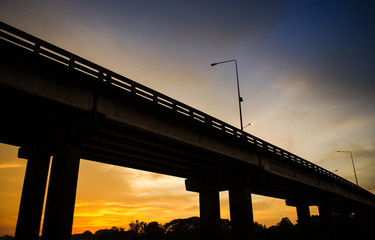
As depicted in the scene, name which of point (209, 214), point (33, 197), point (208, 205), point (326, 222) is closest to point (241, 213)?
point (209, 214)

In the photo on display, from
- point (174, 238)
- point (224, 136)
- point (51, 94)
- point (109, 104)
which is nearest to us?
point (51, 94)

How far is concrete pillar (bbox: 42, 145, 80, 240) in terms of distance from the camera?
14602mm

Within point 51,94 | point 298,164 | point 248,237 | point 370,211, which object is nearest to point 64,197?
point 51,94

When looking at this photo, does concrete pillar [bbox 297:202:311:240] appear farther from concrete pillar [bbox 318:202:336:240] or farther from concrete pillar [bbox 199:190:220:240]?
concrete pillar [bbox 199:190:220:240]

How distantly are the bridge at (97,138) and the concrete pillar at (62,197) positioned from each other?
2.0 inches

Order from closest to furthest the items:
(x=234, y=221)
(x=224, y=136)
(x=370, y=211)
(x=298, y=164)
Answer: (x=224, y=136) < (x=234, y=221) < (x=298, y=164) < (x=370, y=211)

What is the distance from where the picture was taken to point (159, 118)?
20062 mm

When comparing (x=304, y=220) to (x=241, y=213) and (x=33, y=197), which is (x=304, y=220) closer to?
(x=241, y=213)

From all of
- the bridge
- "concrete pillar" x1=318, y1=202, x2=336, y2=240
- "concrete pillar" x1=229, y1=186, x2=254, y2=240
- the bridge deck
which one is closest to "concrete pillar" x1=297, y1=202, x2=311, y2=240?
"concrete pillar" x1=318, y1=202, x2=336, y2=240

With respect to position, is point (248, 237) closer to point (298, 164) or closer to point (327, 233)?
point (298, 164)

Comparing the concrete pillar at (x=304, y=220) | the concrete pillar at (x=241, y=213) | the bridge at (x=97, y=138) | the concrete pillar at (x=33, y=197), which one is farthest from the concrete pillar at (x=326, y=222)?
the concrete pillar at (x=33, y=197)

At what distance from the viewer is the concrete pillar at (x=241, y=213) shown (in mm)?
26797

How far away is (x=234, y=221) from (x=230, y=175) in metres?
4.61

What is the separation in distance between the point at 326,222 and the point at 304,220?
3.92 metres
